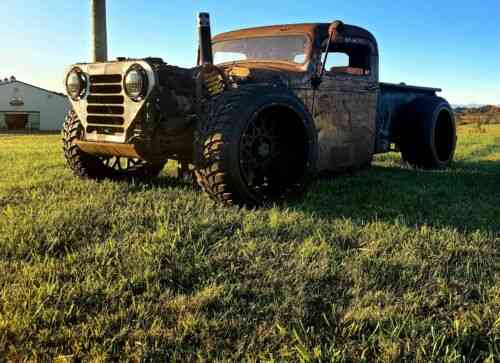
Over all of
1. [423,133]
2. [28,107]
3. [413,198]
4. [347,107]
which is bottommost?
[413,198]

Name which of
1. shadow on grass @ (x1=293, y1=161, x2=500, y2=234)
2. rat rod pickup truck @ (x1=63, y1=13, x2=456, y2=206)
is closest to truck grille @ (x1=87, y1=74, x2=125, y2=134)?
rat rod pickup truck @ (x1=63, y1=13, x2=456, y2=206)

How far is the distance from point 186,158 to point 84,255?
1.88 meters

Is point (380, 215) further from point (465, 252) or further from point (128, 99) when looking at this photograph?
point (128, 99)

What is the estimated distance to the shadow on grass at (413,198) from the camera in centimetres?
364

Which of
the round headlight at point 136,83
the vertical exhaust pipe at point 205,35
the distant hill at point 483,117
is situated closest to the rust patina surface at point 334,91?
the vertical exhaust pipe at point 205,35

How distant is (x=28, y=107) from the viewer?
1681 inches

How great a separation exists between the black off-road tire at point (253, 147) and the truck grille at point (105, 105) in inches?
28.9

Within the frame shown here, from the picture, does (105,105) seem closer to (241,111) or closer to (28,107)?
(241,111)

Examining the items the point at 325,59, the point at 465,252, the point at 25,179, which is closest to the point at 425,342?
the point at 465,252

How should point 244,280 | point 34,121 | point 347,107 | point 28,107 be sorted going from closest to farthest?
point 244,280
point 347,107
point 28,107
point 34,121

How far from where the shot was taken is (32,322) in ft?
6.26

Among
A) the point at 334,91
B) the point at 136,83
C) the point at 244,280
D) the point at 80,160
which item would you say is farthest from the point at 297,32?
the point at 244,280

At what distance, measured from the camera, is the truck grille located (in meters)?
4.05

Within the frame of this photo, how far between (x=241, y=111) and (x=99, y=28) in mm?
8903
